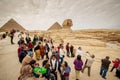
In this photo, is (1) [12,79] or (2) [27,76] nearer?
(2) [27,76]

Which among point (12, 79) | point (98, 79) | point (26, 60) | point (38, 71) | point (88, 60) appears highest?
point (26, 60)

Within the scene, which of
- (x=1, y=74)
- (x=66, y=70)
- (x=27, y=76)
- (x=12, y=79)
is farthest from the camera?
(x=1, y=74)

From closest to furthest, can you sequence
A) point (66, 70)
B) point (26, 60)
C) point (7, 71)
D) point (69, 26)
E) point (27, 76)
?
point (27, 76), point (26, 60), point (66, 70), point (7, 71), point (69, 26)

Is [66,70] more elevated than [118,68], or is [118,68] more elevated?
[66,70]

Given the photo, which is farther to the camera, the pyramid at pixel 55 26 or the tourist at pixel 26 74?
the pyramid at pixel 55 26

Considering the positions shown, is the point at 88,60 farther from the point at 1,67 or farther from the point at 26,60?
the point at 1,67

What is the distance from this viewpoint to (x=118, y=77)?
753cm

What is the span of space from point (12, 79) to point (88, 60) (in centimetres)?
455

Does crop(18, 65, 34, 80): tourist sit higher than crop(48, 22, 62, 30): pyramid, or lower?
lower

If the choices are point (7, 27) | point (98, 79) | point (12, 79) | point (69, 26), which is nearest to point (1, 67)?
point (12, 79)

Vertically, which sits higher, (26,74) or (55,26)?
(55,26)

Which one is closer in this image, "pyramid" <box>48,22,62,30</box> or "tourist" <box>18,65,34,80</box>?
"tourist" <box>18,65,34,80</box>

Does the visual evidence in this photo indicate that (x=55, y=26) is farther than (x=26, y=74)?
Yes

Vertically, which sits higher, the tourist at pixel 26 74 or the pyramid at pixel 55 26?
the pyramid at pixel 55 26
